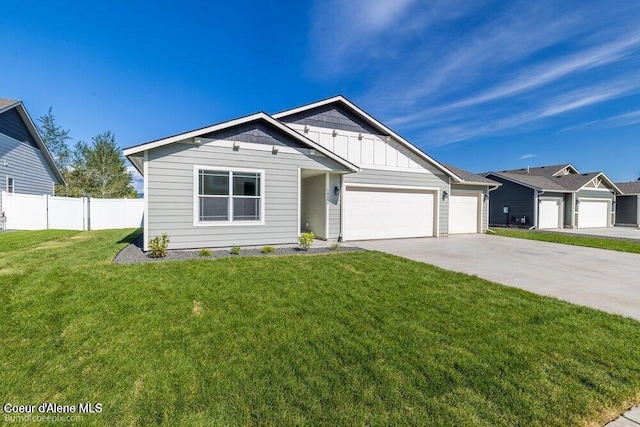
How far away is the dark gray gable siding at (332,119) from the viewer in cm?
1157

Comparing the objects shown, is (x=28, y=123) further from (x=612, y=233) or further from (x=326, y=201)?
(x=612, y=233)

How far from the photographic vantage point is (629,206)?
24547 mm

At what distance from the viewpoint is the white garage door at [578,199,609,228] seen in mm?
21047

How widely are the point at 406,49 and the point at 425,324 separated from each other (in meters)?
13.1

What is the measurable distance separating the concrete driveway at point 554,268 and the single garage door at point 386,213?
1957 mm

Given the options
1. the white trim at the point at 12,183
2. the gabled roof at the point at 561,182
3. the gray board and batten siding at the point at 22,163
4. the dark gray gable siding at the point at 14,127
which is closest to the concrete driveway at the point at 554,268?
the gabled roof at the point at 561,182

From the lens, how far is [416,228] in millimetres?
12836

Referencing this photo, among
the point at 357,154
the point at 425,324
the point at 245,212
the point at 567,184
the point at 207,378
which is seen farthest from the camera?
the point at 567,184

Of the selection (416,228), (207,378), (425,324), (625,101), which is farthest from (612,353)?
(625,101)

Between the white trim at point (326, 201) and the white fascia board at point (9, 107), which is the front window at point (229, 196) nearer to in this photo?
the white trim at point (326, 201)

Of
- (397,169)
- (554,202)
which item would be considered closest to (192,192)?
(397,169)

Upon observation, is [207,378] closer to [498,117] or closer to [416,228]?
[416,228]

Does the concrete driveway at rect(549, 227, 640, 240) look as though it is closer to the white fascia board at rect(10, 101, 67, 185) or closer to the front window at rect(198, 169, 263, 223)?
the front window at rect(198, 169, 263, 223)

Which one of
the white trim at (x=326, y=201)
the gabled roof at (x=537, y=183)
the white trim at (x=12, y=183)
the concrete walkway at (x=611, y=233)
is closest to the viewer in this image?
the white trim at (x=326, y=201)
